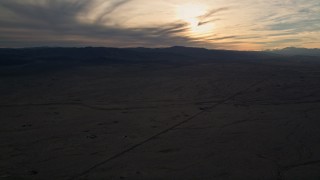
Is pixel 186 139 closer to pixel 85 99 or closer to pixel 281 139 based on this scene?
pixel 281 139

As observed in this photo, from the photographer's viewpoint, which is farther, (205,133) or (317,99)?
(317,99)

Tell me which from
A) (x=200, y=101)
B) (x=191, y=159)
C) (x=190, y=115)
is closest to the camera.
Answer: (x=191, y=159)

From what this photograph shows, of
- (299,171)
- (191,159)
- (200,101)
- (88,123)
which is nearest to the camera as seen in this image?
(299,171)

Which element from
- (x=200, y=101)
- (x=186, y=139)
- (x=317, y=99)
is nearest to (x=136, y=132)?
(x=186, y=139)

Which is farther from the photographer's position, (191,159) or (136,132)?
(136,132)

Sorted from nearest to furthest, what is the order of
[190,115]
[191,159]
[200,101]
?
[191,159]
[190,115]
[200,101]

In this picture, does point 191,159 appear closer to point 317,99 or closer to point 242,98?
point 242,98

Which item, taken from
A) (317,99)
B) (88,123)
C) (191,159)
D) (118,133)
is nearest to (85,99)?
(88,123)

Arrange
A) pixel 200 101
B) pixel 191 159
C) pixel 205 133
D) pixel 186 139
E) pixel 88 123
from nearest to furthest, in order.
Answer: pixel 191 159
pixel 186 139
pixel 205 133
pixel 88 123
pixel 200 101
